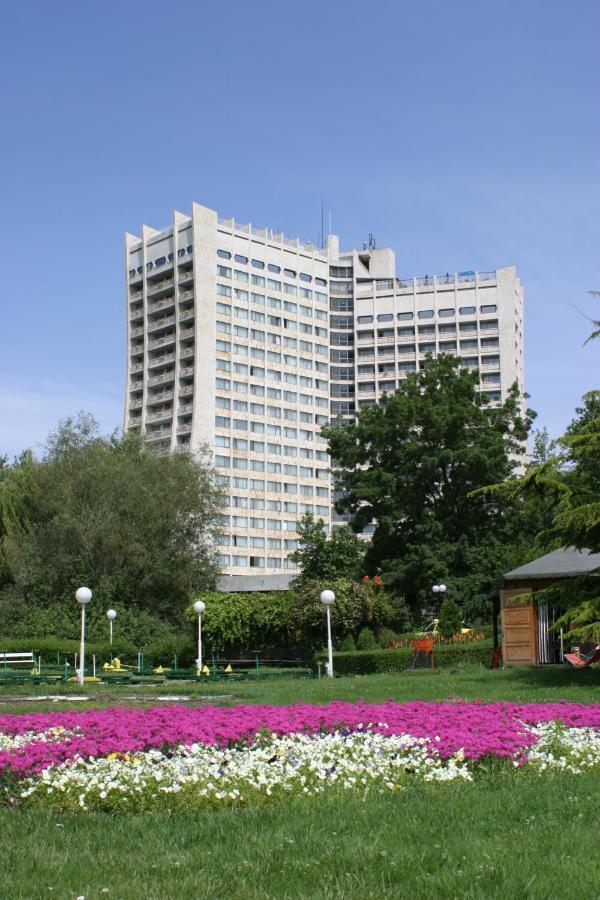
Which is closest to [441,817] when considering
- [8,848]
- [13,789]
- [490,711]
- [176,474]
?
[8,848]

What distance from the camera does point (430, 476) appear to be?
4956cm

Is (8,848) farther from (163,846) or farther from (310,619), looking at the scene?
(310,619)

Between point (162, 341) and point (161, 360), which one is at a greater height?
point (162, 341)

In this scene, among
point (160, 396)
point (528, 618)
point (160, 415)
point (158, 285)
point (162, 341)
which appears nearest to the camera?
point (528, 618)

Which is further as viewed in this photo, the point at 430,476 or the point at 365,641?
the point at 430,476

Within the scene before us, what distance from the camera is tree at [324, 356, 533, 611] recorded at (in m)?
48.7

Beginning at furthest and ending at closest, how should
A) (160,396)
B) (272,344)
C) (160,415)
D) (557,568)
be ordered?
(272,344) → (160,396) → (160,415) → (557,568)

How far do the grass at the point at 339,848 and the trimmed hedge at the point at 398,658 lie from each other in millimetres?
21435

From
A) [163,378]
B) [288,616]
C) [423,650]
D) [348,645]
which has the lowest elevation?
[348,645]

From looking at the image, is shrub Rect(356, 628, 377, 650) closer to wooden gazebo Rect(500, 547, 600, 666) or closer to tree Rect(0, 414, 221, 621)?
wooden gazebo Rect(500, 547, 600, 666)

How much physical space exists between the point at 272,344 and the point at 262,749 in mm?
109764

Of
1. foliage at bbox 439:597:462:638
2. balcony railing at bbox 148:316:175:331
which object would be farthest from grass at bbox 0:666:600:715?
balcony railing at bbox 148:316:175:331

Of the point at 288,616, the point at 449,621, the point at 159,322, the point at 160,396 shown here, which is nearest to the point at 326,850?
the point at 449,621

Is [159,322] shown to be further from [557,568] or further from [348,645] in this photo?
[557,568]
